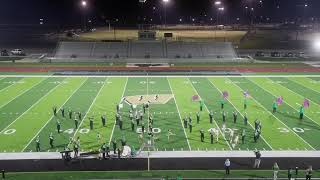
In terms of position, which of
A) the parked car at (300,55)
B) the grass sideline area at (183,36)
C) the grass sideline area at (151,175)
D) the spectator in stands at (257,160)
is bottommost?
the grass sideline area at (151,175)

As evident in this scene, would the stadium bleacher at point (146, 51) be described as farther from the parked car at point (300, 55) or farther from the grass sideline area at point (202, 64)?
the parked car at point (300, 55)

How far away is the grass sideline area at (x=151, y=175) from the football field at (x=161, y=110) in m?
2.90

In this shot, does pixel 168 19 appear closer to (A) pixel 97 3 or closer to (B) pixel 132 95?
(A) pixel 97 3

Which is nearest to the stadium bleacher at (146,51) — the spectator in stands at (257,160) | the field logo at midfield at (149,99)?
the field logo at midfield at (149,99)

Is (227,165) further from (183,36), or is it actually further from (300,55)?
(183,36)

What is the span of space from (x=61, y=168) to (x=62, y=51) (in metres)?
42.9

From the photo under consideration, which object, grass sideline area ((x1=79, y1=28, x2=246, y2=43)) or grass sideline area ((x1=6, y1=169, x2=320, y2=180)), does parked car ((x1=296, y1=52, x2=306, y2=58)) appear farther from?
grass sideline area ((x1=6, y1=169, x2=320, y2=180))

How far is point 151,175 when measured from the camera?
54.5ft

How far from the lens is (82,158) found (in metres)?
18.0

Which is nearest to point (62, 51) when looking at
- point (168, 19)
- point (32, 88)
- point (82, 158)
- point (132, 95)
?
point (32, 88)

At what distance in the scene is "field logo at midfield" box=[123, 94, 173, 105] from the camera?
2932cm

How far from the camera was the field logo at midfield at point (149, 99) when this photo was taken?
29317 millimetres

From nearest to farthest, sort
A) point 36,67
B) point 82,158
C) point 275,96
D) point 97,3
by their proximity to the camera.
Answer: point 82,158 → point 275,96 → point 36,67 → point 97,3

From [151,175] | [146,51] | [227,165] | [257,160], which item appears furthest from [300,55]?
[151,175]
